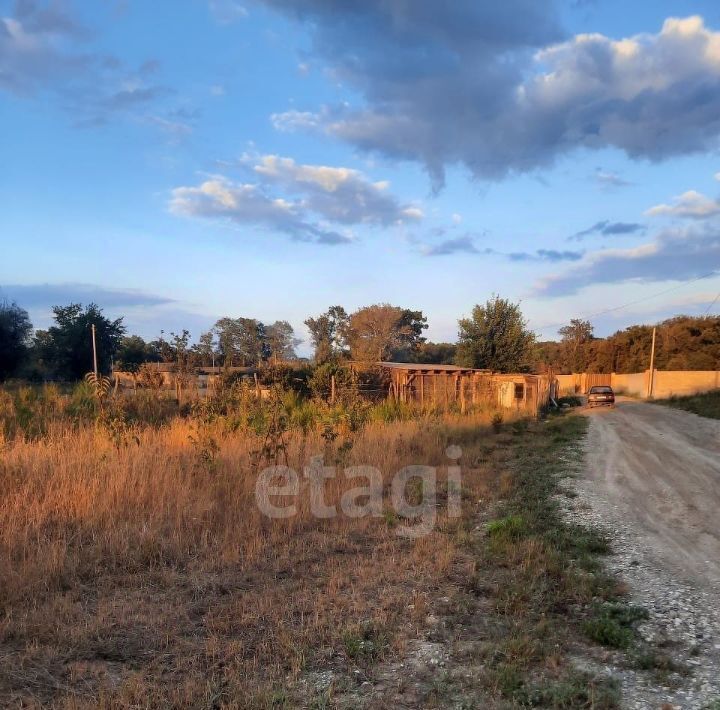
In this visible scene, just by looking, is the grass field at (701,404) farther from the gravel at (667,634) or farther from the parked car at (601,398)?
the gravel at (667,634)

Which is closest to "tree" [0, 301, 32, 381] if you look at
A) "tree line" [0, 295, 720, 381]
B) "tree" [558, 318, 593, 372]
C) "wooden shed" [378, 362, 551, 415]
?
"tree line" [0, 295, 720, 381]

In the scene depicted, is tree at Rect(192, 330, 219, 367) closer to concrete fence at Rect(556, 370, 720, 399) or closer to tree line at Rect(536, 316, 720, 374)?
tree line at Rect(536, 316, 720, 374)

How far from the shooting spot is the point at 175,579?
4598 mm

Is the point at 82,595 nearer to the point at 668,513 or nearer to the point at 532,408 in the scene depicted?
the point at 668,513

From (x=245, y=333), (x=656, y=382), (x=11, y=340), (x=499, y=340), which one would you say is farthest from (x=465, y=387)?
(x=245, y=333)

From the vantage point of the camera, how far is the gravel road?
319 centimetres

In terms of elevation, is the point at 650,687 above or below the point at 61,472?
below

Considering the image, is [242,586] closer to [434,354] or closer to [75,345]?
[75,345]

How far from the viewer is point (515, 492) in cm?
868

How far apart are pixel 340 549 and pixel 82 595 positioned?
244 cm

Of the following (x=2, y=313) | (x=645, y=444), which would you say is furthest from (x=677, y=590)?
(x=2, y=313)

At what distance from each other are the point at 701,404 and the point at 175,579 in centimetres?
3050

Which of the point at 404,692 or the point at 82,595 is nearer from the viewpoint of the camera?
the point at 404,692

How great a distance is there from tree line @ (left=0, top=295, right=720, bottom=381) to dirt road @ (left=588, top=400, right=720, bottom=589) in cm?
839
